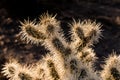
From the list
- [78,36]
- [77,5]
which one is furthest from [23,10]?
[78,36]

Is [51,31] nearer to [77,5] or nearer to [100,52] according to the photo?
[100,52]

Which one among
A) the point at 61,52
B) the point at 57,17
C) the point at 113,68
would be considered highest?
the point at 57,17

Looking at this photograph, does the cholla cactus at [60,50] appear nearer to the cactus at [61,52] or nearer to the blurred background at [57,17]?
the cactus at [61,52]

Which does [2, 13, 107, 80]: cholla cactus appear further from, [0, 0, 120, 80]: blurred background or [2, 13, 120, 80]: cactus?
[0, 0, 120, 80]: blurred background

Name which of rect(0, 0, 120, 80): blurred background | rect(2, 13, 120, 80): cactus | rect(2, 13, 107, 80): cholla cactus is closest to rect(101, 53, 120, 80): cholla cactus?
rect(2, 13, 120, 80): cactus

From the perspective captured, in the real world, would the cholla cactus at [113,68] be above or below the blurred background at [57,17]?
below

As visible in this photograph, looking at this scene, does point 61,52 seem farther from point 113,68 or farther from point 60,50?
point 113,68

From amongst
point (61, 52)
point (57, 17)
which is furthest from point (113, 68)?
point (57, 17)

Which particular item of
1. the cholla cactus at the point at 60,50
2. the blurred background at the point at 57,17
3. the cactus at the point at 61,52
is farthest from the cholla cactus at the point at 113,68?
the blurred background at the point at 57,17
